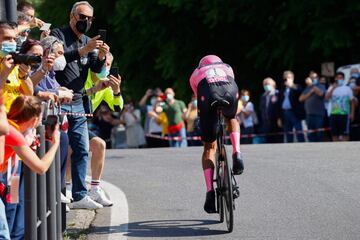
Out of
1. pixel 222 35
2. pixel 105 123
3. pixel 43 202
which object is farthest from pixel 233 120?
pixel 222 35

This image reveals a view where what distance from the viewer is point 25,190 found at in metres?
7.23

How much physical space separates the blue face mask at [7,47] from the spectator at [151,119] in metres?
19.3

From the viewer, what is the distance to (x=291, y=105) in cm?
2459

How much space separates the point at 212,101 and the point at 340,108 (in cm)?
1381

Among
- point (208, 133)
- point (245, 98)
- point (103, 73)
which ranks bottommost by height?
point (208, 133)

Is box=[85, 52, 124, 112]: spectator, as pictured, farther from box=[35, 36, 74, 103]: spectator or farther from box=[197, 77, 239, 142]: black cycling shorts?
box=[197, 77, 239, 142]: black cycling shorts

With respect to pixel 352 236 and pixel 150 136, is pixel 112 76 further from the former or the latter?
pixel 150 136

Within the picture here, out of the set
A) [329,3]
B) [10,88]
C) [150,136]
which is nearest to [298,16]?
[329,3]

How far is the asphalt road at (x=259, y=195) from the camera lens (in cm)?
1015

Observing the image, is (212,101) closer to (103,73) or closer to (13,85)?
(103,73)

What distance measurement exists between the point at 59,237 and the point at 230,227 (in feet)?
5.54

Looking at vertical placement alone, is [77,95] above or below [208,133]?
above

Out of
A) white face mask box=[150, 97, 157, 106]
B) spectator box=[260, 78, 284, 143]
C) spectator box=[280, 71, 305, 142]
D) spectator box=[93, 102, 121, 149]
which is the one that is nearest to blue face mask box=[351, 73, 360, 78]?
spectator box=[280, 71, 305, 142]

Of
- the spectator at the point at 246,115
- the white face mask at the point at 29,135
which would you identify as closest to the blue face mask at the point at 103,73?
the white face mask at the point at 29,135
